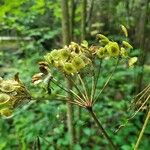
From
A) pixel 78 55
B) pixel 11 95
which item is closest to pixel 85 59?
pixel 78 55

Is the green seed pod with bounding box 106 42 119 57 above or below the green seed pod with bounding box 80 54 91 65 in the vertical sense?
above

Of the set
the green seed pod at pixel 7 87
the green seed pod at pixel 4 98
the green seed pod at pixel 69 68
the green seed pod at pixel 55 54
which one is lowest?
the green seed pod at pixel 4 98

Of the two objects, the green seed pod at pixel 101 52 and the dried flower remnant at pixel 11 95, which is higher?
the green seed pod at pixel 101 52

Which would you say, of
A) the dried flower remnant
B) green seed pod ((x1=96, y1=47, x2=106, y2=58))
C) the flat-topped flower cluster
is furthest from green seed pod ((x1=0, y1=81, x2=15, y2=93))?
green seed pod ((x1=96, y1=47, x2=106, y2=58))

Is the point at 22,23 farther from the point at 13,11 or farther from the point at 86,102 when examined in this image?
the point at 86,102

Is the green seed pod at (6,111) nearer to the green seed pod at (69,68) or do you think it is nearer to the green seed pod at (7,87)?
the green seed pod at (7,87)

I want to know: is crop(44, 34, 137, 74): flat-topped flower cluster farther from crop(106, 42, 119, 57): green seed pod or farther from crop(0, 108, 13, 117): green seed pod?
crop(0, 108, 13, 117): green seed pod

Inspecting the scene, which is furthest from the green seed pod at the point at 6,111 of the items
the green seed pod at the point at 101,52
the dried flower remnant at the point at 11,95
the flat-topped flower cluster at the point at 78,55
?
the green seed pod at the point at 101,52

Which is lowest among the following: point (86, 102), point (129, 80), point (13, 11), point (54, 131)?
point (129, 80)

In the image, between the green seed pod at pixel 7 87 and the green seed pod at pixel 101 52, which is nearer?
the green seed pod at pixel 7 87

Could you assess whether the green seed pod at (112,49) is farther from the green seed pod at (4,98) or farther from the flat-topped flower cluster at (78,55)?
the green seed pod at (4,98)

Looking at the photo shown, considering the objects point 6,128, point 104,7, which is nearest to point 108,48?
point 6,128
